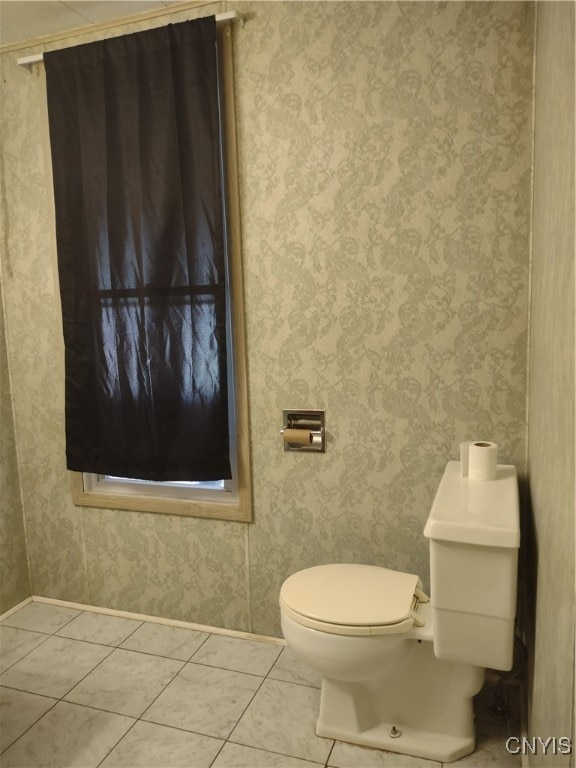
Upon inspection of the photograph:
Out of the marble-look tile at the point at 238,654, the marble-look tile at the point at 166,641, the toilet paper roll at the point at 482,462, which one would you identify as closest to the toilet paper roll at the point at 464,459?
the toilet paper roll at the point at 482,462

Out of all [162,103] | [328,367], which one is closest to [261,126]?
[162,103]

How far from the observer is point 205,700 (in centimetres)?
193

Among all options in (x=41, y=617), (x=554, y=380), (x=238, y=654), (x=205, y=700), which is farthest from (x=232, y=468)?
(x=554, y=380)

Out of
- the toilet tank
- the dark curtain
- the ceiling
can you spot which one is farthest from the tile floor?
the ceiling

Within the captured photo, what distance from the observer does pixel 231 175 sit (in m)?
2.11

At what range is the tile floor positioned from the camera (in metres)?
1.68

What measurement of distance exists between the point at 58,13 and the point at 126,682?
102 inches

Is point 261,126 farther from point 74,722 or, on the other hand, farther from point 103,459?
point 74,722

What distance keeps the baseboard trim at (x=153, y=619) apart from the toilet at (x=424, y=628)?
0.58 m

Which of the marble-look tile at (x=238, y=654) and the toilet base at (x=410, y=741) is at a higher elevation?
the toilet base at (x=410, y=741)

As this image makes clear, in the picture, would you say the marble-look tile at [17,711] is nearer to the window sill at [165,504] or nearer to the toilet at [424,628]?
the window sill at [165,504]

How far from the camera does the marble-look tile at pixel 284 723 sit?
1.72 meters

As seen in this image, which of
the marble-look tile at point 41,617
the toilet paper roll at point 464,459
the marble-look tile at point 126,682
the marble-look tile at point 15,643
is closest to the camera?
the toilet paper roll at point 464,459

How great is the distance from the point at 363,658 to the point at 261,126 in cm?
185
